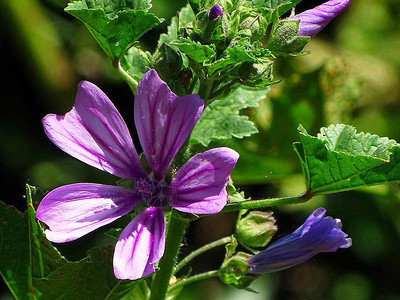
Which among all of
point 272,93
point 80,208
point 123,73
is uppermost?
point 123,73

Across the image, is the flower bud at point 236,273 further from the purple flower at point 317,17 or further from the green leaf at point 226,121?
the purple flower at point 317,17

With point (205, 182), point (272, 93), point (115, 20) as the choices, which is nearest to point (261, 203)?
point (205, 182)

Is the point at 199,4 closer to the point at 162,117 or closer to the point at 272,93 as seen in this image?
the point at 162,117

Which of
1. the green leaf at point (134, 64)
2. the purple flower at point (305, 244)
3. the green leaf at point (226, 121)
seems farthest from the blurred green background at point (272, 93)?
the purple flower at point (305, 244)

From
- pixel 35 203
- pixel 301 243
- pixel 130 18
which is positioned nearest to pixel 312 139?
pixel 301 243

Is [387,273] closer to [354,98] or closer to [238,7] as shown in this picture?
[354,98]
